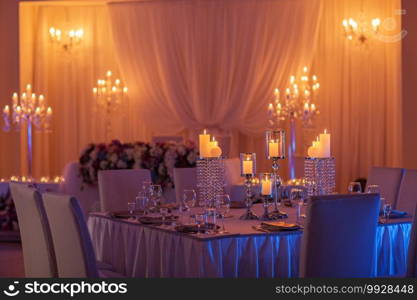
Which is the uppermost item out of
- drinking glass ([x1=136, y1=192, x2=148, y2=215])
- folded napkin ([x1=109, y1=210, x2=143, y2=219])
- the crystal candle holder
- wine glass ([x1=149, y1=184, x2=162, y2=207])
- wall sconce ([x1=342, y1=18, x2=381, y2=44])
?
wall sconce ([x1=342, y1=18, x2=381, y2=44])

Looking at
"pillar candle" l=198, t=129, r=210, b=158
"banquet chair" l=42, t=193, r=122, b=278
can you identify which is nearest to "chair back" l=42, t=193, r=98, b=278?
"banquet chair" l=42, t=193, r=122, b=278

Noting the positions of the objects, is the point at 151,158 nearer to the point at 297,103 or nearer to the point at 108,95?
the point at 297,103

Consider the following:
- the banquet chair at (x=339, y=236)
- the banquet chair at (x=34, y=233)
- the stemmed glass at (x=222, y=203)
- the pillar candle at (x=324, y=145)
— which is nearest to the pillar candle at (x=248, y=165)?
the stemmed glass at (x=222, y=203)

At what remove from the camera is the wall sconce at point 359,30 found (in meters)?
9.09

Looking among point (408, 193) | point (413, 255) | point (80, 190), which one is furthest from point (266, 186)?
point (80, 190)

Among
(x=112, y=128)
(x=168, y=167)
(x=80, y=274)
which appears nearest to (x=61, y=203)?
(x=80, y=274)

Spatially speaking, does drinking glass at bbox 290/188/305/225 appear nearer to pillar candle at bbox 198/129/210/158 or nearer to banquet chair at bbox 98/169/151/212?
pillar candle at bbox 198/129/210/158

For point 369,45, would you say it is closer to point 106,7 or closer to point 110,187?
point 106,7

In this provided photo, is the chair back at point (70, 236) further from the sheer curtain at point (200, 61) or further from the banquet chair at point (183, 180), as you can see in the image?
the sheer curtain at point (200, 61)

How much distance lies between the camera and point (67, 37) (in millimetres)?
10734

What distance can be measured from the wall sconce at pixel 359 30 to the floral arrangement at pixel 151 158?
306cm

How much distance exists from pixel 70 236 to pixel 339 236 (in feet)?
4.02

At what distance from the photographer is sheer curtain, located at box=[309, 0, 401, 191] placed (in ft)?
29.8

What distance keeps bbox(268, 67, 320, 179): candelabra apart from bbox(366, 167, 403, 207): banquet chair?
3618 mm
